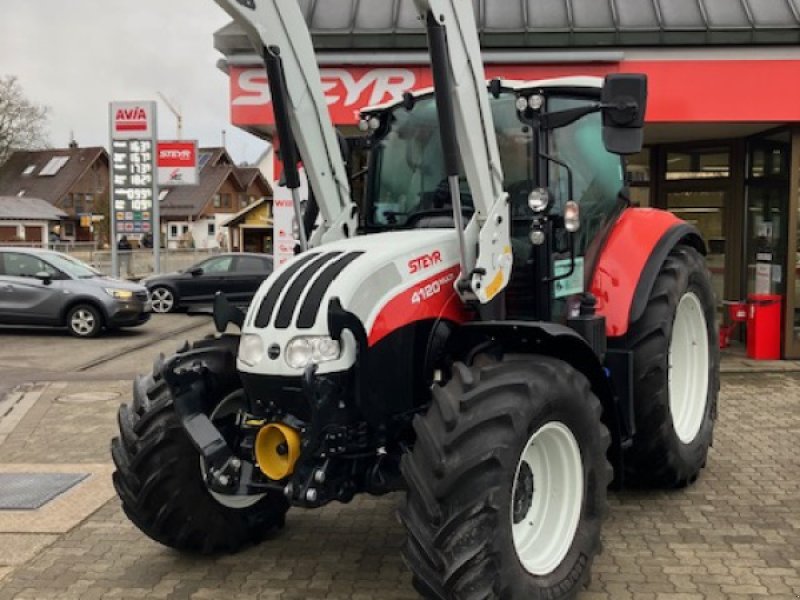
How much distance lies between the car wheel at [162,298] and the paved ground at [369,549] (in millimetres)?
12259

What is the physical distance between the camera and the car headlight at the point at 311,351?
3.62 metres

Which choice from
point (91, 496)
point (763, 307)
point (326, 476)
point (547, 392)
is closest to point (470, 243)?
point (547, 392)

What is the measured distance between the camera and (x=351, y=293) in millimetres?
3701

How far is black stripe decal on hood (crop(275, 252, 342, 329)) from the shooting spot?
3717 mm

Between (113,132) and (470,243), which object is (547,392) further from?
(113,132)

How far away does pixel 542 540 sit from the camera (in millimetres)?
3893

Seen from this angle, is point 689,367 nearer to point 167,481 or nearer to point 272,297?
point 272,297

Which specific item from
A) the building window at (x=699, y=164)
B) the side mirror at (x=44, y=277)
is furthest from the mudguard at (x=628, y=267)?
the side mirror at (x=44, y=277)

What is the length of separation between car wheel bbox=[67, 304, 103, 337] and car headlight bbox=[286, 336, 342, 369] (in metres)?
12.4

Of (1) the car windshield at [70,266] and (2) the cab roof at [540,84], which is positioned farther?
(1) the car windshield at [70,266]

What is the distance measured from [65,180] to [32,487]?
72691 mm

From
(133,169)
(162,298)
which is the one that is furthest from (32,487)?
(133,169)

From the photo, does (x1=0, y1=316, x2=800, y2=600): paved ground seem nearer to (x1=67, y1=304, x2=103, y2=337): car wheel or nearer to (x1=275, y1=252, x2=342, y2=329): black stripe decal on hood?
(x1=275, y1=252, x2=342, y2=329): black stripe decal on hood

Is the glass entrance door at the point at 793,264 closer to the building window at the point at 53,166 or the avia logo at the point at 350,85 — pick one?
the avia logo at the point at 350,85
